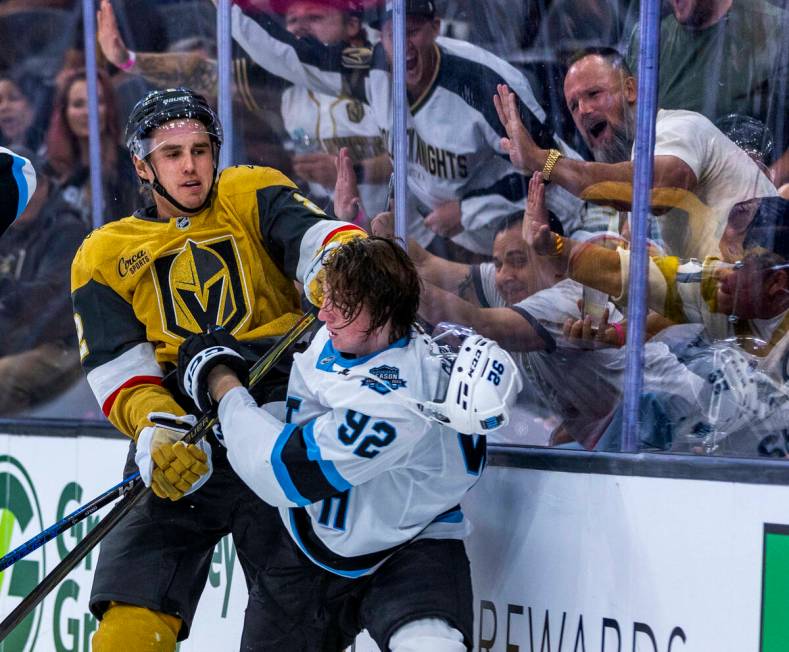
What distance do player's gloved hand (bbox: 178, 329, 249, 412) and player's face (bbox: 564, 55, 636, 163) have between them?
732 millimetres

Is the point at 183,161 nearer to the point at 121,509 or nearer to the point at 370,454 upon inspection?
the point at 121,509

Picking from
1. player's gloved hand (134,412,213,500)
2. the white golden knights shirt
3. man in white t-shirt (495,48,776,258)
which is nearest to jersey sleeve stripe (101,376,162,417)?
the white golden knights shirt

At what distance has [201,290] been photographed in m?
2.43

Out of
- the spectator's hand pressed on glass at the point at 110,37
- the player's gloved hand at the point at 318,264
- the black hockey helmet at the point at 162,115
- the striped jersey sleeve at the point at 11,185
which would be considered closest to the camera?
the striped jersey sleeve at the point at 11,185

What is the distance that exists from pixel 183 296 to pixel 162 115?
13.4 inches

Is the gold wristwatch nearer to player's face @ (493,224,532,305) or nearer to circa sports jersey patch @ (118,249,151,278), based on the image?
player's face @ (493,224,532,305)

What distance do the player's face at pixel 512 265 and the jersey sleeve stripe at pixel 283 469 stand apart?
644 mm

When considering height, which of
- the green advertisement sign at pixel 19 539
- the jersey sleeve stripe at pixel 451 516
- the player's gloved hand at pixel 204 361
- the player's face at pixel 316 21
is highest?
the player's face at pixel 316 21

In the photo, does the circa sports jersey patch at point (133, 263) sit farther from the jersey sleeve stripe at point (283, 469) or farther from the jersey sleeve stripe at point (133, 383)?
the jersey sleeve stripe at point (283, 469)

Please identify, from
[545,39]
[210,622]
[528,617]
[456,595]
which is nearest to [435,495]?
[456,595]

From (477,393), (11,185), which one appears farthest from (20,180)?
(477,393)

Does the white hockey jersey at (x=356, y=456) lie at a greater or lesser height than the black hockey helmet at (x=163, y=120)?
lesser

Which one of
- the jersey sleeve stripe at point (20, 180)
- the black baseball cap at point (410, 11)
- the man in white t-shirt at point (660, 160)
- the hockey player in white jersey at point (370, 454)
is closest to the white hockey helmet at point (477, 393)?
the hockey player in white jersey at point (370, 454)

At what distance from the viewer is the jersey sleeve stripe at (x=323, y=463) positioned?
1.99 meters
